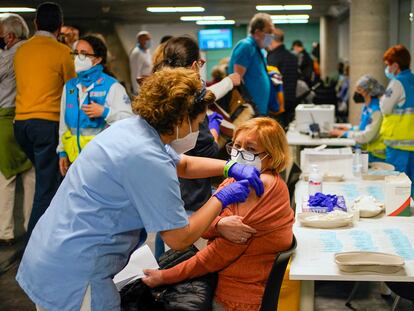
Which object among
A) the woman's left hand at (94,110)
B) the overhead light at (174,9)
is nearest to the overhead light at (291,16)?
the overhead light at (174,9)

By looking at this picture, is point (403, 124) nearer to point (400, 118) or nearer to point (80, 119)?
point (400, 118)

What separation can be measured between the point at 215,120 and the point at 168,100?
1630mm

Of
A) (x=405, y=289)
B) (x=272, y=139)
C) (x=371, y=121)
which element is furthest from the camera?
(x=371, y=121)

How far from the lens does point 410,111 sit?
18.2 ft

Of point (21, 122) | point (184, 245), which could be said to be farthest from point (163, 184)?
point (21, 122)

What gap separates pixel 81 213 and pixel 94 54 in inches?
85.5

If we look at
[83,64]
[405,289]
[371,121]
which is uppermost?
[83,64]

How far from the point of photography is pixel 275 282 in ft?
7.55

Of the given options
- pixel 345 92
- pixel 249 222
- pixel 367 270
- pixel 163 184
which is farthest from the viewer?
pixel 345 92

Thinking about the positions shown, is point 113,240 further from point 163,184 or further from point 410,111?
point 410,111

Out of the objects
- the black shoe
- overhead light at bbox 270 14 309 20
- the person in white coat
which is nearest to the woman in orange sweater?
the black shoe

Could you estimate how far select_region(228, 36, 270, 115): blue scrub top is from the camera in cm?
557

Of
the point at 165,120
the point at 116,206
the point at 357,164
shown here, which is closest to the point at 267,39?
the point at 357,164

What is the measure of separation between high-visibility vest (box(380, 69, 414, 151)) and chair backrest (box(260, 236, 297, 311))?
3475mm
